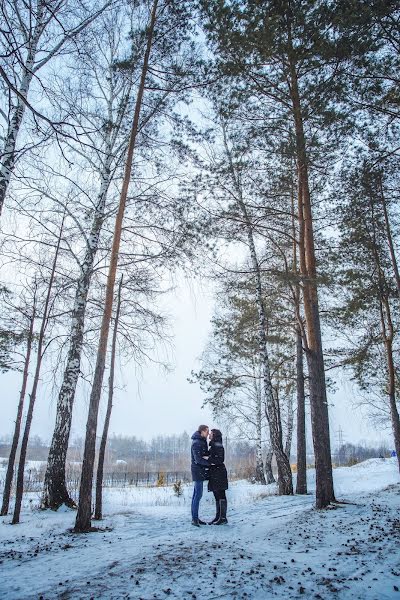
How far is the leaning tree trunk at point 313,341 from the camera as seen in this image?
23.0 feet

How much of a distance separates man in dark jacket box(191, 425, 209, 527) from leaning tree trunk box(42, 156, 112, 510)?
142 inches

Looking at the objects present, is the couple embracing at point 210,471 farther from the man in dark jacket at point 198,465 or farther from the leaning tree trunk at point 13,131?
the leaning tree trunk at point 13,131

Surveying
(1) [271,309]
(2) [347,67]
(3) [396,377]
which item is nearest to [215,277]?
(1) [271,309]

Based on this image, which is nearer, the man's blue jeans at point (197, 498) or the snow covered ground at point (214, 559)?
the snow covered ground at point (214, 559)

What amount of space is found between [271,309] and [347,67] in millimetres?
7224

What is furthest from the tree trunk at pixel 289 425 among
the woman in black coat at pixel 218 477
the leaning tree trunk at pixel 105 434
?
the woman in black coat at pixel 218 477

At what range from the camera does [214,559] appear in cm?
378

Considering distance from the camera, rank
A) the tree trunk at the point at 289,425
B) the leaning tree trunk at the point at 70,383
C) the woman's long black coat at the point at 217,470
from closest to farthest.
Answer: the woman's long black coat at the point at 217,470
the leaning tree trunk at the point at 70,383
the tree trunk at the point at 289,425

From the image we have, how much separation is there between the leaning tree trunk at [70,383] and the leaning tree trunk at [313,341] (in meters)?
4.43

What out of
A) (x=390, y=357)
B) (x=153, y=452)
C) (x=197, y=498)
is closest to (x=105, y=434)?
(x=197, y=498)

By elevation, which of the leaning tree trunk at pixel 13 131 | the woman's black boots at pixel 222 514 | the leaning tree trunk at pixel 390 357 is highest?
the leaning tree trunk at pixel 13 131

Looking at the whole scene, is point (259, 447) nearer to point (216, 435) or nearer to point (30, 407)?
point (216, 435)

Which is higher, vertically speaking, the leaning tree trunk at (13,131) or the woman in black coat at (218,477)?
the leaning tree trunk at (13,131)

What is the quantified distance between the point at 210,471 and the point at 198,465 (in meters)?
0.27
